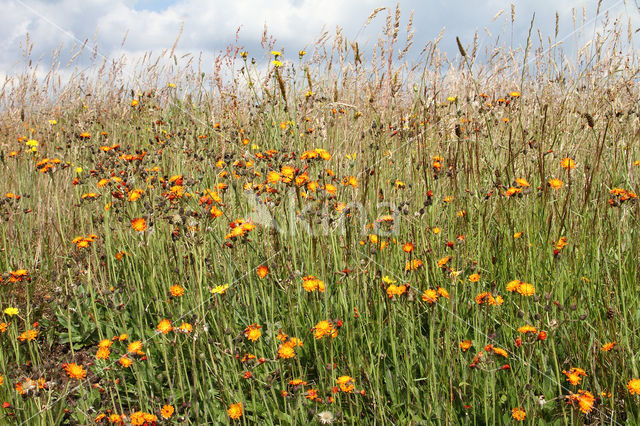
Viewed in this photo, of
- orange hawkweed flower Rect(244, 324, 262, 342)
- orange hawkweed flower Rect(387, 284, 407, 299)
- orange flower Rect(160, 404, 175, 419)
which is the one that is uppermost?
orange hawkweed flower Rect(387, 284, 407, 299)

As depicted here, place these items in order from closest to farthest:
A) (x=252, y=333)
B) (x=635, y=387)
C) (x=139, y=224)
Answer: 1. (x=635, y=387)
2. (x=252, y=333)
3. (x=139, y=224)

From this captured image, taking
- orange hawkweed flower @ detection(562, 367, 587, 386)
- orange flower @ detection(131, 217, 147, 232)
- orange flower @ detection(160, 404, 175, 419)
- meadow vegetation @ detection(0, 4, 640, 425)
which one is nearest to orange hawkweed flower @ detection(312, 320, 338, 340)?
meadow vegetation @ detection(0, 4, 640, 425)

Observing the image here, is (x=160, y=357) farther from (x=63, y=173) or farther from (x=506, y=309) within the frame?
(x=63, y=173)

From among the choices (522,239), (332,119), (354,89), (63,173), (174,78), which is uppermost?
(174,78)

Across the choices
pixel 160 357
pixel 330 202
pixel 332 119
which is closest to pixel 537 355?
pixel 330 202

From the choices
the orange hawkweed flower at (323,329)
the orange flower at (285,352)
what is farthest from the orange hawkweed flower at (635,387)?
the orange flower at (285,352)

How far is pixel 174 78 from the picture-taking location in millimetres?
5652

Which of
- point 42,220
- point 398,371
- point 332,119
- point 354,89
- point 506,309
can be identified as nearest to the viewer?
point 398,371

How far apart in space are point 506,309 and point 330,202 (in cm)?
84

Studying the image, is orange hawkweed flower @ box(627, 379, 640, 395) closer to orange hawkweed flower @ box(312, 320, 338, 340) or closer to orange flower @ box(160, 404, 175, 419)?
orange hawkweed flower @ box(312, 320, 338, 340)

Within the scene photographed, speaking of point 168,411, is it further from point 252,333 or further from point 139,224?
point 139,224

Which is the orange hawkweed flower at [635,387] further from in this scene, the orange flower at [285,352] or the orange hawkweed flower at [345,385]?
the orange flower at [285,352]

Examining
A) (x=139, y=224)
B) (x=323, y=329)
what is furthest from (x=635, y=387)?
A: (x=139, y=224)

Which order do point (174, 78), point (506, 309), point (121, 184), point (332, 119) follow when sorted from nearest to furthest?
point (506, 309) → point (121, 184) → point (332, 119) → point (174, 78)
